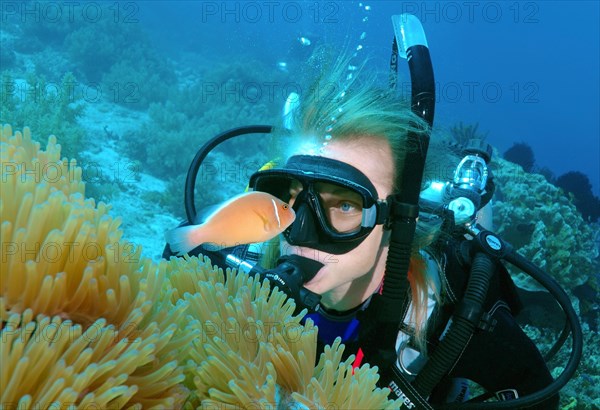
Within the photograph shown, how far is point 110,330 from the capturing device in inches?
36.6

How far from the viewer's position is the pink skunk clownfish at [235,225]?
1.64 metres

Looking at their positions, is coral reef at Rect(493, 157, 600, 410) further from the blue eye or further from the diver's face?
the blue eye

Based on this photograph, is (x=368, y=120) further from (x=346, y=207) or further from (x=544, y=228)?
(x=544, y=228)

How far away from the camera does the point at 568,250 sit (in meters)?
7.10

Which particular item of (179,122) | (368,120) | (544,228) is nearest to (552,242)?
(544,228)

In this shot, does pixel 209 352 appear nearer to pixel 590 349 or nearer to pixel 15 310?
pixel 15 310

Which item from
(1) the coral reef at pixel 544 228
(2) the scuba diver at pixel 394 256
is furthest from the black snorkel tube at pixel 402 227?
(1) the coral reef at pixel 544 228

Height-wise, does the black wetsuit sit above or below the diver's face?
below

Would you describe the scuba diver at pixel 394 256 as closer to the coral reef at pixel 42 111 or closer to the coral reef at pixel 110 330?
the coral reef at pixel 110 330

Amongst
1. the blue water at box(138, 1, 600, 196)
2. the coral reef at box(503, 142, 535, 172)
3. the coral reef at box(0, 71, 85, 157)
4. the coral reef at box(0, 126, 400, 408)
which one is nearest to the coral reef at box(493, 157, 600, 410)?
the coral reef at box(0, 126, 400, 408)

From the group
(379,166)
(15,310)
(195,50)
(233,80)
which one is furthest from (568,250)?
(195,50)

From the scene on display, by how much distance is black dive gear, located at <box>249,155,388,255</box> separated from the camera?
2.26 metres

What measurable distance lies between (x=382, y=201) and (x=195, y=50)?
3435 cm

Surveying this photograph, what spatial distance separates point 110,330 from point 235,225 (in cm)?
76
